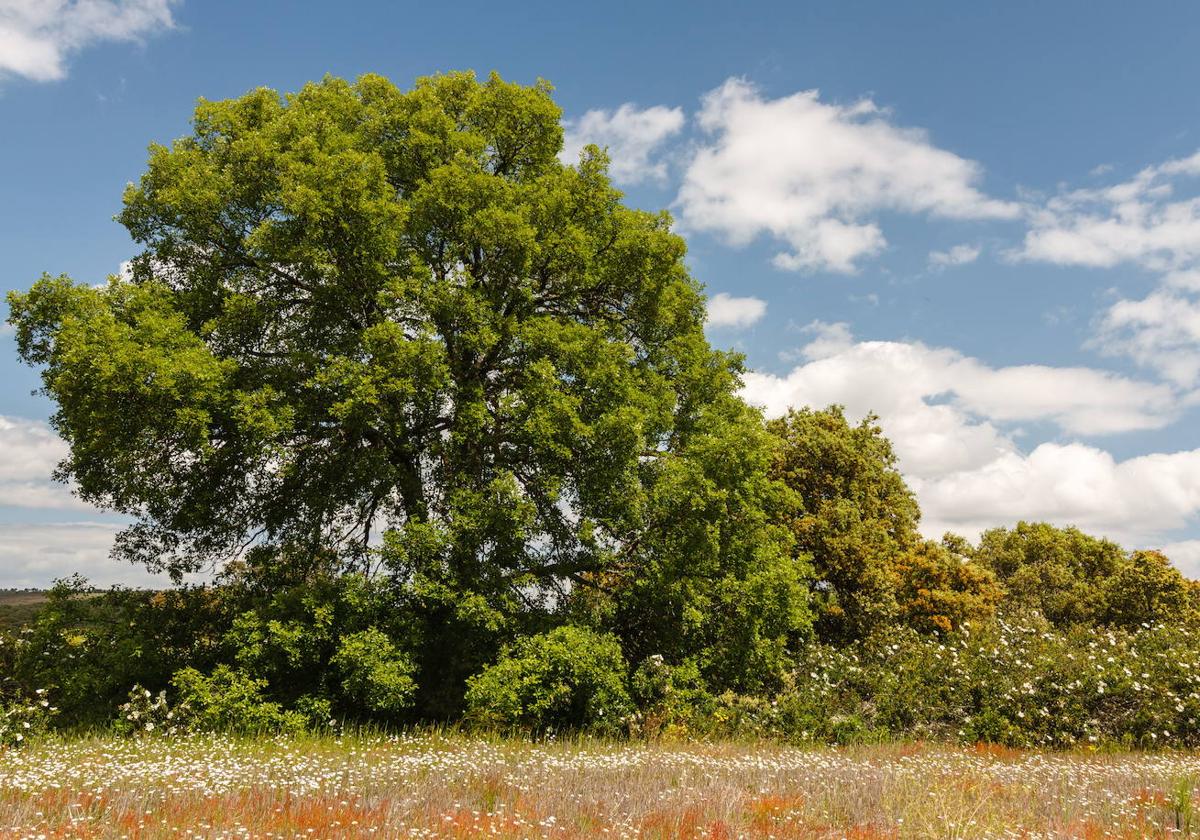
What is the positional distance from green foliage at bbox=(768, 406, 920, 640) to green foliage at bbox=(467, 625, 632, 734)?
10.6m

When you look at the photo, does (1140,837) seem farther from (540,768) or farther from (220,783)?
(220,783)

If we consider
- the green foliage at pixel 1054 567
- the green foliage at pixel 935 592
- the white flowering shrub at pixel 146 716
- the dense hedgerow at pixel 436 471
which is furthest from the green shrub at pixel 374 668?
the green foliage at pixel 1054 567

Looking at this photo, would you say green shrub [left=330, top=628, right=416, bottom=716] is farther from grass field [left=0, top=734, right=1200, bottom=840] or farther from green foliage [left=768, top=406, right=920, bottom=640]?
green foliage [left=768, top=406, right=920, bottom=640]

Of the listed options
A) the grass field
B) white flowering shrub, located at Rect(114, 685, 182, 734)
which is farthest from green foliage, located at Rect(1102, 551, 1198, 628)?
white flowering shrub, located at Rect(114, 685, 182, 734)

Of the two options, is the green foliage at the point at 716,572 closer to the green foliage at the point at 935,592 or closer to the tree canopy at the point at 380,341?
the tree canopy at the point at 380,341

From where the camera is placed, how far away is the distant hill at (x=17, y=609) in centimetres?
1903

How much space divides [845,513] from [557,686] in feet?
47.7

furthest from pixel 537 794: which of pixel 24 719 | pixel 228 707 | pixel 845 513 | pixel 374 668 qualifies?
pixel 845 513

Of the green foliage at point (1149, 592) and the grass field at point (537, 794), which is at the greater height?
the green foliage at point (1149, 592)

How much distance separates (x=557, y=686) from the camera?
579 inches

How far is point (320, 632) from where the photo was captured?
15.2 m

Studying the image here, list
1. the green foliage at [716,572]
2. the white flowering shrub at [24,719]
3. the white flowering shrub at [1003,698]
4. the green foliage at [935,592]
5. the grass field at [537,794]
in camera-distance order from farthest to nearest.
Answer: the green foliage at [935,592] → the white flowering shrub at [1003,698] → the green foliage at [716,572] → the white flowering shrub at [24,719] → the grass field at [537,794]

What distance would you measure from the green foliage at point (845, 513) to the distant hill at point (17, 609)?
72.3ft

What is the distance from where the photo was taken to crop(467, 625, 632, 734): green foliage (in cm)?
1451
